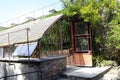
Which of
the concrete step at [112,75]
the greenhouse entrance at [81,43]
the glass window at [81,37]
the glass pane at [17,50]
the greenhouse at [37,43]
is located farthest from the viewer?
the glass window at [81,37]

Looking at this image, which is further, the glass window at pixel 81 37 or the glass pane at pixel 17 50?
the glass window at pixel 81 37

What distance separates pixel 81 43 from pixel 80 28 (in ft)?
3.77

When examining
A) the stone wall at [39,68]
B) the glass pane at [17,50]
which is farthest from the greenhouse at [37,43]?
the stone wall at [39,68]

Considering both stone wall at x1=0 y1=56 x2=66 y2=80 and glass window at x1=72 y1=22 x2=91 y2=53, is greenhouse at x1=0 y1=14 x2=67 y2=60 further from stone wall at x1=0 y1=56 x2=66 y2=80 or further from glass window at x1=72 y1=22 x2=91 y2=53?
glass window at x1=72 y1=22 x2=91 y2=53

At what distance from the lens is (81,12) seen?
15.3m

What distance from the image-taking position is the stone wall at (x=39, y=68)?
474 inches

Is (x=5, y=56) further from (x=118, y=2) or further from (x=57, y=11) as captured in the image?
(x=118, y=2)

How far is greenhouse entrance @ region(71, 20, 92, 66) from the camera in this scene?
15.3m

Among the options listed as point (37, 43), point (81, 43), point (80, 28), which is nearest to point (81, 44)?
point (81, 43)

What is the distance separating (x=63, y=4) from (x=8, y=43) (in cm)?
525

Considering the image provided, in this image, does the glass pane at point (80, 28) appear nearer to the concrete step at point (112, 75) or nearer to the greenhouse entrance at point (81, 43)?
the greenhouse entrance at point (81, 43)

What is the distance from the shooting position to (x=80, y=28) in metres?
16.0

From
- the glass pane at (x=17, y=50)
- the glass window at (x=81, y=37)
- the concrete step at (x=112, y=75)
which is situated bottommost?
the concrete step at (x=112, y=75)

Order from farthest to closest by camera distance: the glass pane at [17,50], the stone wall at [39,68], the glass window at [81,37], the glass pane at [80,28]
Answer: the glass pane at [80,28], the glass window at [81,37], the glass pane at [17,50], the stone wall at [39,68]
